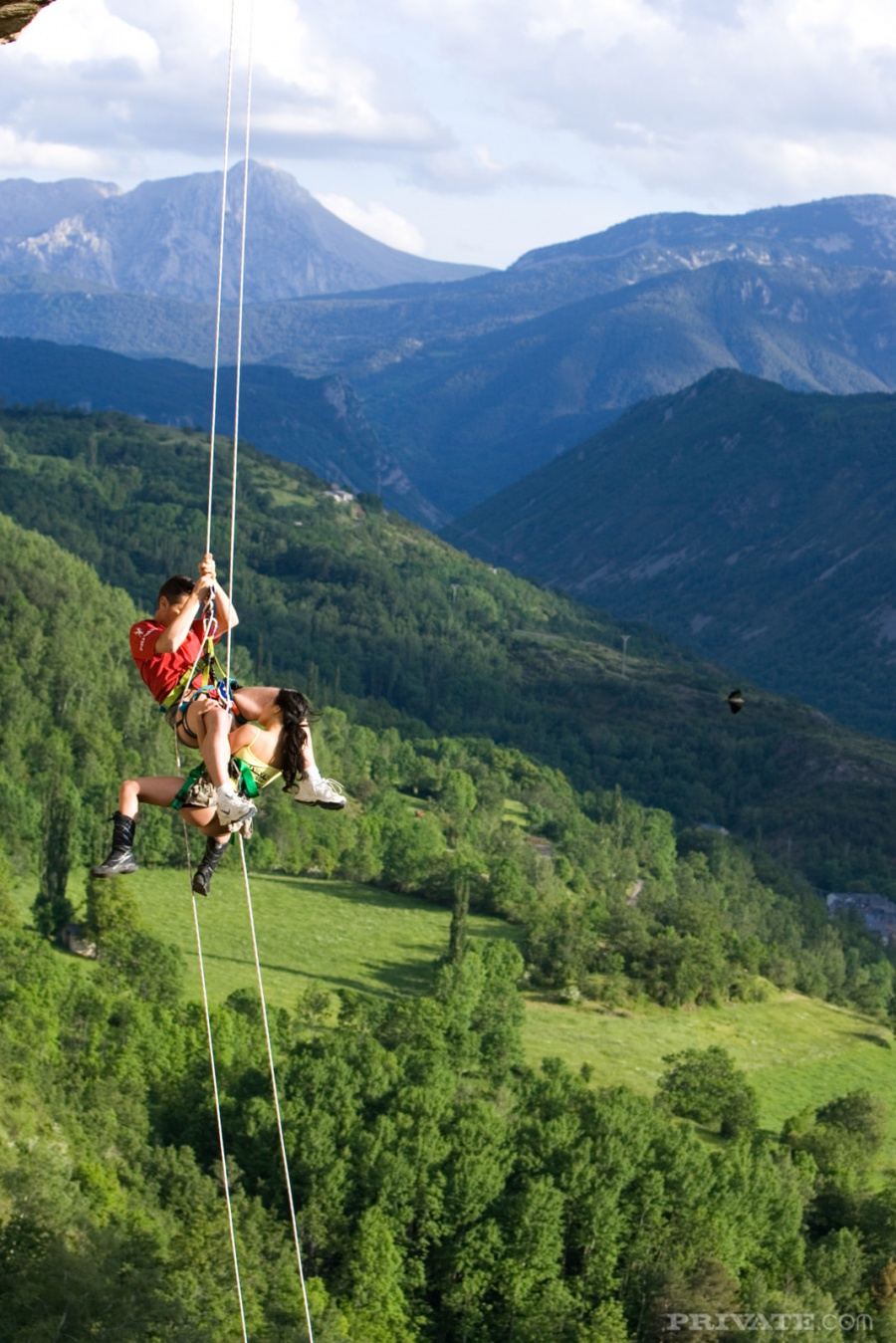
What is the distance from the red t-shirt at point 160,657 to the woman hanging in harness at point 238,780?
31.9 inches

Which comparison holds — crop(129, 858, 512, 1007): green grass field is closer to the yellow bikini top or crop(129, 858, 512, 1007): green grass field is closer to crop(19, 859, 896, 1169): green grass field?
crop(19, 859, 896, 1169): green grass field

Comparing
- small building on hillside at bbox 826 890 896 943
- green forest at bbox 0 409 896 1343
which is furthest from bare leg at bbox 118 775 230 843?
small building on hillside at bbox 826 890 896 943

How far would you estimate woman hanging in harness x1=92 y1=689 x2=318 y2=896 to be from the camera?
57.6 feet

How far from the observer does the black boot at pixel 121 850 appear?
17.7m

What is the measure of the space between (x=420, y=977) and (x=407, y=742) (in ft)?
224

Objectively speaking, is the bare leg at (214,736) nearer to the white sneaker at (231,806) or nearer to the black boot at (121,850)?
the white sneaker at (231,806)

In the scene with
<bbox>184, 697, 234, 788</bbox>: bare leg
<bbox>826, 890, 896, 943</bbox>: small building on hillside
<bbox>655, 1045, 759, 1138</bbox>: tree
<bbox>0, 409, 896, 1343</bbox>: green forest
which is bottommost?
<bbox>826, 890, 896, 943</bbox>: small building on hillside

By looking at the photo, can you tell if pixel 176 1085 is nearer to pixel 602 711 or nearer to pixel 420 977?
pixel 420 977

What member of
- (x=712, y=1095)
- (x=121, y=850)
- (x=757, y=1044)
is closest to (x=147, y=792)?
(x=121, y=850)

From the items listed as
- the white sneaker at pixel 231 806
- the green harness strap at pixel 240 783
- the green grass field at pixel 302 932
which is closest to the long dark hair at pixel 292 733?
the green harness strap at pixel 240 783

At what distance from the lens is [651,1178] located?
58.0 meters

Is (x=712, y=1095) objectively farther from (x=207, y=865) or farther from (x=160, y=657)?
(x=160, y=657)

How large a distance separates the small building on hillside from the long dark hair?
4882 inches

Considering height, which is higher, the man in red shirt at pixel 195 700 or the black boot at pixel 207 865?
the man in red shirt at pixel 195 700
